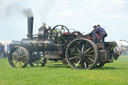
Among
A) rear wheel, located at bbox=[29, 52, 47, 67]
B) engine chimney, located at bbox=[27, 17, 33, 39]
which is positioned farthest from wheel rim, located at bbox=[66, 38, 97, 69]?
engine chimney, located at bbox=[27, 17, 33, 39]

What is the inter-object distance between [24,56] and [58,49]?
5.51 feet

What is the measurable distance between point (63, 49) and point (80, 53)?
1.04 metres

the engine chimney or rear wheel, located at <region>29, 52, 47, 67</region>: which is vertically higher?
the engine chimney

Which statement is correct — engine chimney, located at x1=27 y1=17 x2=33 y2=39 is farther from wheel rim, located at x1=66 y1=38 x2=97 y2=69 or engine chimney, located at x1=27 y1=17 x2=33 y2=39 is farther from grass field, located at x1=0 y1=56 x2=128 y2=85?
grass field, located at x1=0 y1=56 x2=128 y2=85

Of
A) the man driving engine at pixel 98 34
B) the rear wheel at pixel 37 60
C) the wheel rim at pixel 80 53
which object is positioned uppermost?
the man driving engine at pixel 98 34

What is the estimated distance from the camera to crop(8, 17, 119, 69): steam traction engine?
32.8 ft

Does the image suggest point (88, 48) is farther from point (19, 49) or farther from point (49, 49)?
point (19, 49)

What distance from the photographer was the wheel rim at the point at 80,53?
395 inches

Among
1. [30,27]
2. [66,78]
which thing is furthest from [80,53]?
[30,27]

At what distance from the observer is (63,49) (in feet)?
35.8

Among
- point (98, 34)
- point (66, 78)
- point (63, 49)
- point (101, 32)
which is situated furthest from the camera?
point (63, 49)

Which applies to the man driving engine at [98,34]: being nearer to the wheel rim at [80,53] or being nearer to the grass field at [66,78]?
the wheel rim at [80,53]

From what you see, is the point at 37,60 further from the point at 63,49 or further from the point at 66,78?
the point at 66,78

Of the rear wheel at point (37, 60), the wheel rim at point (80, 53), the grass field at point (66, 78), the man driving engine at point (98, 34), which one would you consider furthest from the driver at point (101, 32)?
the rear wheel at point (37, 60)
